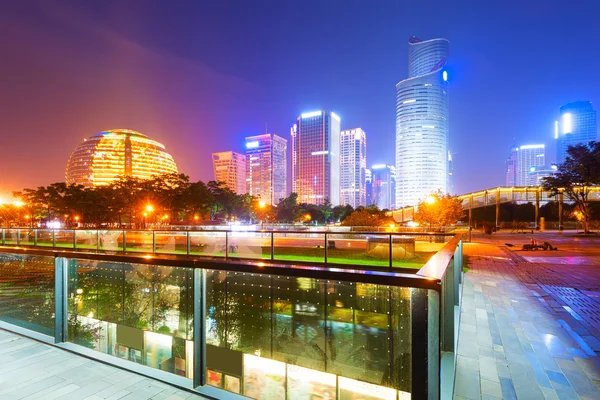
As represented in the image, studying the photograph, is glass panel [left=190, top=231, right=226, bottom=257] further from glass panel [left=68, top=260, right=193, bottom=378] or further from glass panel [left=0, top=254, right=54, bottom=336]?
glass panel [left=68, top=260, right=193, bottom=378]

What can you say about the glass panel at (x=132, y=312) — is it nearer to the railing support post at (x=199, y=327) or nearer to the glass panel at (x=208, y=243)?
the railing support post at (x=199, y=327)

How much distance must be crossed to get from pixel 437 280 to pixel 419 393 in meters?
0.78

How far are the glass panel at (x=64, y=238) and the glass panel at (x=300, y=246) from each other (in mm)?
11872

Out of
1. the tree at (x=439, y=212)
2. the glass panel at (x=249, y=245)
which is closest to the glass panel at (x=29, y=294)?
the glass panel at (x=249, y=245)

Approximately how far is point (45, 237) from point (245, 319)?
18671mm

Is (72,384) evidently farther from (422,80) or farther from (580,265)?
(422,80)

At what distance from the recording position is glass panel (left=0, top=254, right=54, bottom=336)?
4.32 meters

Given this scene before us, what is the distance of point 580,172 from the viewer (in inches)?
1353

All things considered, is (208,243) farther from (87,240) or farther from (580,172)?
(580,172)

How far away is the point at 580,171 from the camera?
112ft

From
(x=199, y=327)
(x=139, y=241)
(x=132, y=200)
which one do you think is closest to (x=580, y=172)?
(x=139, y=241)

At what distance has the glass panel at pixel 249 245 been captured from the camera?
1208cm

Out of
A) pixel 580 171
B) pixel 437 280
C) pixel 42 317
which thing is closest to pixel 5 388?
pixel 42 317

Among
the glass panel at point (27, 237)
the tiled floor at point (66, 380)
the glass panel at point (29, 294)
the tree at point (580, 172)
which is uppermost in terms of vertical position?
the tree at point (580, 172)
